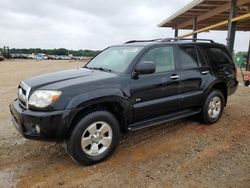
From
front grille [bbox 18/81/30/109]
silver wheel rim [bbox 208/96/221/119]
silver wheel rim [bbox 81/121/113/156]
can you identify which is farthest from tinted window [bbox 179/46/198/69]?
front grille [bbox 18/81/30/109]

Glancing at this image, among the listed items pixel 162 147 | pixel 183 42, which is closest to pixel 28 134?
pixel 162 147

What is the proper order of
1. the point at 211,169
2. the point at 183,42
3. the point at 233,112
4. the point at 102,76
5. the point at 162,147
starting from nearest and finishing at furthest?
the point at 211,169, the point at 102,76, the point at 162,147, the point at 183,42, the point at 233,112

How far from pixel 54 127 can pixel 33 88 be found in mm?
671

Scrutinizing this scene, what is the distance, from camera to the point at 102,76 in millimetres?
3684

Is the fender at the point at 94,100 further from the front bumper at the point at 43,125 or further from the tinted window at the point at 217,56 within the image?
the tinted window at the point at 217,56

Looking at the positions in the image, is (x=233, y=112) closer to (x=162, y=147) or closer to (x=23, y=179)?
(x=162, y=147)

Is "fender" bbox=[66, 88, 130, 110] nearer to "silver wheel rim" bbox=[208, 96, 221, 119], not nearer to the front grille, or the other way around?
the front grille

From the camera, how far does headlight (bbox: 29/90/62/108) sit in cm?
311

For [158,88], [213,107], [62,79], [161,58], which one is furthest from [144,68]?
[213,107]

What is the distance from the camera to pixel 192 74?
4625 mm

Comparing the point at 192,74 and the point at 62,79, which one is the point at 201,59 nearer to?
the point at 192,74

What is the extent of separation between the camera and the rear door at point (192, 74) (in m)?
4.51

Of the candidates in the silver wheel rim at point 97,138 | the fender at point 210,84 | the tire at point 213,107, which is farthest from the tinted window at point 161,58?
the silver wheel rim at point 97,138

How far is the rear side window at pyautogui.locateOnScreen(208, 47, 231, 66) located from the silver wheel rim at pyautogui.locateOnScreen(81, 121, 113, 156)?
2859 mm
